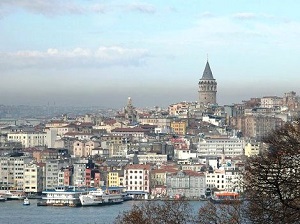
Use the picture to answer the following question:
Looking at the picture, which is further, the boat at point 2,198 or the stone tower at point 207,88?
the stone tower at point 207,88

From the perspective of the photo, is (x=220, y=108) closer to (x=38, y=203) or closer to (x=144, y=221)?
(x=38, y=203)

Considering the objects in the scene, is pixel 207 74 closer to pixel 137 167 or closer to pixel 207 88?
pixel 207 88

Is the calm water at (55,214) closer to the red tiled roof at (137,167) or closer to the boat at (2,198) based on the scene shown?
the boat at (2,198)

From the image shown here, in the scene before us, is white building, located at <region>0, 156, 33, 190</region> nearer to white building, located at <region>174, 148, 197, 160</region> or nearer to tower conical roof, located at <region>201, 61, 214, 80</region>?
white building, located at <region>174, 148, 197, 160</region>

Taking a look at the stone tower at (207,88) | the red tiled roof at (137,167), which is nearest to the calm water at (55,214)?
the red tiled roof at (137,167)

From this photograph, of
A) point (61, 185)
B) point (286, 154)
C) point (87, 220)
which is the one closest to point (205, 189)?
point (61, 185)

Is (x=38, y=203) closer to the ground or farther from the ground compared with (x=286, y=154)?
closer to the ground
